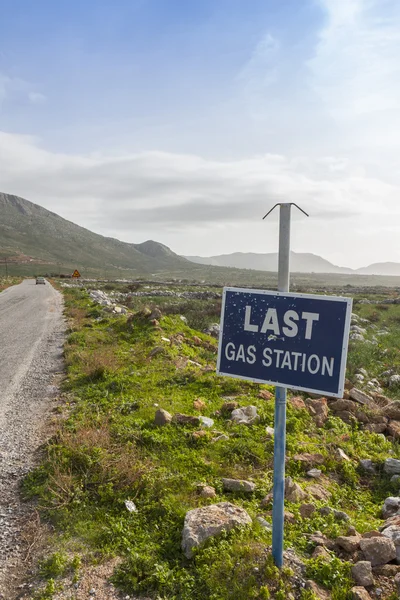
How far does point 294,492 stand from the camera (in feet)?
16.6

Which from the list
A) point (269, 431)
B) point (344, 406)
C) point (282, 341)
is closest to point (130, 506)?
point (269, 431)

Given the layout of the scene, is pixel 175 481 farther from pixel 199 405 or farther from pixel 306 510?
pixel 199 405

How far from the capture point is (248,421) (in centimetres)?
725

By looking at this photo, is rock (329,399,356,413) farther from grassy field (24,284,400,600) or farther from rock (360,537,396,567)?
rock (360,537,396,567)

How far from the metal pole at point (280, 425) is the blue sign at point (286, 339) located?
0.18 m

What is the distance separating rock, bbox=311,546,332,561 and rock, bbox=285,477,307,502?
93 cm

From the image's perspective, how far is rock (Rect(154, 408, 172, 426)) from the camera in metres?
7.03

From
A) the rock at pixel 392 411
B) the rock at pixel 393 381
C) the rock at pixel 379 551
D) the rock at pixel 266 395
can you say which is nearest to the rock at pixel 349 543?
the rock at pixel 379 551

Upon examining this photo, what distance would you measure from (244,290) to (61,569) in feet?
10.8

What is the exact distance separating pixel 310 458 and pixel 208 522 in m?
2.53

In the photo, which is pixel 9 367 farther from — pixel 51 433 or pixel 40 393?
pixel 51 433

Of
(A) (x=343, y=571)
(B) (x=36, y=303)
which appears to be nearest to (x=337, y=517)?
(A) (x=343, y=571)

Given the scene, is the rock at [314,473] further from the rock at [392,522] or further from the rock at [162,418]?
the rock at [162,418]

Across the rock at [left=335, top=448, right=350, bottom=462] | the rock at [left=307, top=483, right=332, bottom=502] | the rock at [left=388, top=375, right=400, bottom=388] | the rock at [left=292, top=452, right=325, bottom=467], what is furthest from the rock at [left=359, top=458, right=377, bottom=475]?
the rock at [left=388, top=375, right=400, bottom=388]
